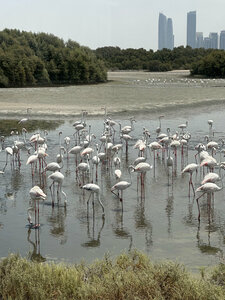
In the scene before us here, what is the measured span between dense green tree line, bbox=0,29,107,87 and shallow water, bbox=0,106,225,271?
135 feet

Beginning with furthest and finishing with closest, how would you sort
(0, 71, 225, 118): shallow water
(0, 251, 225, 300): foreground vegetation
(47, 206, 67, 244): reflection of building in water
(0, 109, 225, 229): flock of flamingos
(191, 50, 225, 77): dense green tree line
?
(191, 50, 225, 77): dense green tree line, (0, 71, 225, 118): shallow water, (0, 109, 225, 229): flock of flamingos, (47, 206, 67, 244): reflection of building in water, (0, 251, 225, 300): foreground vegetation

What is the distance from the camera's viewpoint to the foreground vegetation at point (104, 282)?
725 cm

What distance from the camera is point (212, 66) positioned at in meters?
75.0

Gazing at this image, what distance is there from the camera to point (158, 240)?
33.7 ft

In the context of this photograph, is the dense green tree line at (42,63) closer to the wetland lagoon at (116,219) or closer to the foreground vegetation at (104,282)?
the wetland lagoon at (116,219)

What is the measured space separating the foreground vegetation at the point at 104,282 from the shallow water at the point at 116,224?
51.5 inches

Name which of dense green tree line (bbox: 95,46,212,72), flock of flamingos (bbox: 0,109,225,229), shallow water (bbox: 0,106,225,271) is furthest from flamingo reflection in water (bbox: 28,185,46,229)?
dense green tree line (bbox: 95,46,212,72)

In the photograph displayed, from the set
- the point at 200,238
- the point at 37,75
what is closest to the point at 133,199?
the point at 200,238

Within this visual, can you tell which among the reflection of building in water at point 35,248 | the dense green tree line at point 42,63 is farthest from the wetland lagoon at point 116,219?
the dense green tree line at point 42,63

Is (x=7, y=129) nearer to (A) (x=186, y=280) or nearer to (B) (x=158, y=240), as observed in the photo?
(B) (x=158, y=240)

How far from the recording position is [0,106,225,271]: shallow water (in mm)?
9750

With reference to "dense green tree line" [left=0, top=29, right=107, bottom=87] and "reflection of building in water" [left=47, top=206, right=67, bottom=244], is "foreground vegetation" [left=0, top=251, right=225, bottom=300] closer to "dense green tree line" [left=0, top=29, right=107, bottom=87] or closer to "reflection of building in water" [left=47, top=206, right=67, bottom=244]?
"reflection of building in water" [left=47, top=206, right=67, bottom=244]

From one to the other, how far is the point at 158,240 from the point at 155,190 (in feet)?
12.2

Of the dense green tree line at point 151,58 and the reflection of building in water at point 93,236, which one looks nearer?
the reflection of building in water at point 93,236
